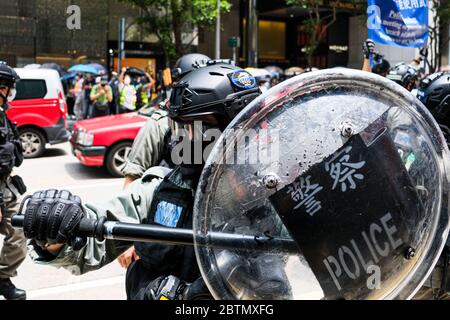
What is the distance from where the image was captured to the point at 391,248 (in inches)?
44.1

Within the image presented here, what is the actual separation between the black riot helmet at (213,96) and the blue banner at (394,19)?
464 centimetres

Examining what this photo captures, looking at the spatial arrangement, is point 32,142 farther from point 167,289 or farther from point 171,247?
point 167,289

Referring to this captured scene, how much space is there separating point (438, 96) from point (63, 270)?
3.36 metres

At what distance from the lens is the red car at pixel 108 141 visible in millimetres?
8258

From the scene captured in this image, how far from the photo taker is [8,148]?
3.80 metres

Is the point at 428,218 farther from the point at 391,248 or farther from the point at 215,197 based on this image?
the point at 215,197

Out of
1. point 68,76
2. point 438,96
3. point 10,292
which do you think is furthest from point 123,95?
point 438,96

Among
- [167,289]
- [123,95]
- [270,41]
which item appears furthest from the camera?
[270,41]

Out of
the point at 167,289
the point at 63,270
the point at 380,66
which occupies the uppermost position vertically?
the point at 380,66

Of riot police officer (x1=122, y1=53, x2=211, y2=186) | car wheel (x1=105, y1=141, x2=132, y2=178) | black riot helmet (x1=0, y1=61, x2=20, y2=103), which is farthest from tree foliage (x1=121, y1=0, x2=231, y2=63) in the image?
riot police officer (x1=122, y1=53, x2=211, y2=186)

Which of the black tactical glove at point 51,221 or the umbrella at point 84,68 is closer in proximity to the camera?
the black tactical glove at point 51,221

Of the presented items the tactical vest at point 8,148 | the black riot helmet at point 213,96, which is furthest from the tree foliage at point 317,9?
the black riot helmet at point 213,96

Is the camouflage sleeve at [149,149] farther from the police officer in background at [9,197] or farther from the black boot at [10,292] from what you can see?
the black boot at [10,292]
